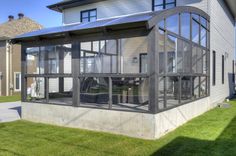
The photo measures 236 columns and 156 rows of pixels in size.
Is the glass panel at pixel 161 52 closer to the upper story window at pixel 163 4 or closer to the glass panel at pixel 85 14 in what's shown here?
the upper story window at pixel 163 4

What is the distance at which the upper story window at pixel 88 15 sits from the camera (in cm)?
1295

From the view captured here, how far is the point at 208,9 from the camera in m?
9.48

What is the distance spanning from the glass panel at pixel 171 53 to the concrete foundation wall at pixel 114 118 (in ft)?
3.82

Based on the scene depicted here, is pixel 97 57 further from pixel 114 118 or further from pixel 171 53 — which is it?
pixel 171 53

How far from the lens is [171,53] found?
6441 mm

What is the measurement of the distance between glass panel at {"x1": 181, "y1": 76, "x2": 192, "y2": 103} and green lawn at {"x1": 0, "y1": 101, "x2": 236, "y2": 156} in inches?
39.3

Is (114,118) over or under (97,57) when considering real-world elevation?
under

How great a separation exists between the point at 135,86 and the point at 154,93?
4.15 ft

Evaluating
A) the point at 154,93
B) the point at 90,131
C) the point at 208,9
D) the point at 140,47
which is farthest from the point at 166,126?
the point at 208,9

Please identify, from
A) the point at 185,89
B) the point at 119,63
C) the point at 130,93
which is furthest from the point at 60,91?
the point at 185,89

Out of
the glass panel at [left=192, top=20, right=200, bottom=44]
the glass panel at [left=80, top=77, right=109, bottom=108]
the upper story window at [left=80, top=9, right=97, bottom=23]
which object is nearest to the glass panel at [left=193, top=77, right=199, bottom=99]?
the glass panel at [left=192, top=20, right=200, bottom=44]

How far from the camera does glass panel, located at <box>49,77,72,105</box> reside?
22.8 feet

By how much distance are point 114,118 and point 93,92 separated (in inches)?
45.7

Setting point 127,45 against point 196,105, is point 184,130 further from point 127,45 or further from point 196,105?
point 127,45
